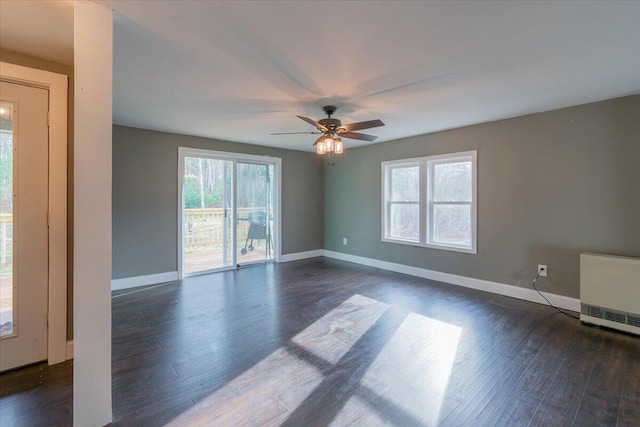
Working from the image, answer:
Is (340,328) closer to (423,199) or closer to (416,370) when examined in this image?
(416,370)

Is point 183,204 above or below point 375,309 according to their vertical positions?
above

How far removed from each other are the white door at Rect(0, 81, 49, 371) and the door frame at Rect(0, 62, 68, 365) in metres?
0.05

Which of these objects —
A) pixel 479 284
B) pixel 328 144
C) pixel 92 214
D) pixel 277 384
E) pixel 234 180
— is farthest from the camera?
pixel 234 180

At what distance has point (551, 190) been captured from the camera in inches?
139

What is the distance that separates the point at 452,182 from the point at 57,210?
479cm

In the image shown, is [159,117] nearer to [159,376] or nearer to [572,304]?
[159,376]

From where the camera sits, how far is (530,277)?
3721 mm

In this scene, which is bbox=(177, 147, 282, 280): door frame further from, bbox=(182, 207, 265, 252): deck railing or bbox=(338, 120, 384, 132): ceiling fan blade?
bbox=(338, 120, 384, 132): ceiling fan blade

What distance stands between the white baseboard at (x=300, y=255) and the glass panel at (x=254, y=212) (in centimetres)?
30

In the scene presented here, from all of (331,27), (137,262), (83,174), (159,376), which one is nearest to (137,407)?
(159,376)

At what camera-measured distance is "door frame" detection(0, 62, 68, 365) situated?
2.24 m

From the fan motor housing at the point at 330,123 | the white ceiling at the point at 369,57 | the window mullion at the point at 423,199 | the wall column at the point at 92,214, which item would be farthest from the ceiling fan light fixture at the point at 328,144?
the window mullion at the point at 423,199

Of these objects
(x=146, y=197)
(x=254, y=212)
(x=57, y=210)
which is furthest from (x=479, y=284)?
(x=146, y=197)

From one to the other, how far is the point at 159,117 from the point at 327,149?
2347mm
